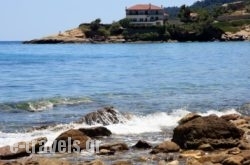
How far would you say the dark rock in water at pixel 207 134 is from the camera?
20.4 m

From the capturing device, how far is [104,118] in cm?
2697

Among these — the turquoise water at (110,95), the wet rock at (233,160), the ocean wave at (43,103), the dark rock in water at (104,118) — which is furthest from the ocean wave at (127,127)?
the ocean wave at (43,103)

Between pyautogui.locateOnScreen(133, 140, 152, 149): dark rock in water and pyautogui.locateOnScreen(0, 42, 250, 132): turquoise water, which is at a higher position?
pyautogui.locateOnScreen(133, 140, 152, 149): dark rock in water

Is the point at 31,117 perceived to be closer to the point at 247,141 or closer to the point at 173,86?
the point at 247,141

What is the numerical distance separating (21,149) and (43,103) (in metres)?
16.7

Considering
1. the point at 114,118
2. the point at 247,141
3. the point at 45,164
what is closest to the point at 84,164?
the point at 45,164

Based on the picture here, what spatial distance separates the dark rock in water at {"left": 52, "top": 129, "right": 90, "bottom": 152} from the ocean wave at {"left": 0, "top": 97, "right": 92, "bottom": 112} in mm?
13210

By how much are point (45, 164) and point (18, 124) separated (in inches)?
458

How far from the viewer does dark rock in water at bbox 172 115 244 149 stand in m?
20.4

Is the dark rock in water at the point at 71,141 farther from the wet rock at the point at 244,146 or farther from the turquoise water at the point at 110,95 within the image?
the turquoise water at the point at 110,95

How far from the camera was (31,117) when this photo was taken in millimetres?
30719

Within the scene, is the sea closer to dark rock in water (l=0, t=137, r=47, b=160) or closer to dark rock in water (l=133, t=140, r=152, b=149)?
dark rock in water (l=0, t=137, r=47, b=160)

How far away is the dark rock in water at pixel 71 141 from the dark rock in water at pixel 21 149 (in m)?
0.58

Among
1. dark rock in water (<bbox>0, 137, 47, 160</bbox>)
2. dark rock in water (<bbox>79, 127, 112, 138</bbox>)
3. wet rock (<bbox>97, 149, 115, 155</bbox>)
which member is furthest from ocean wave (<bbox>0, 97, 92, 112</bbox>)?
wet rock (<bbox>97, 149, 115, 155</bbox>)
